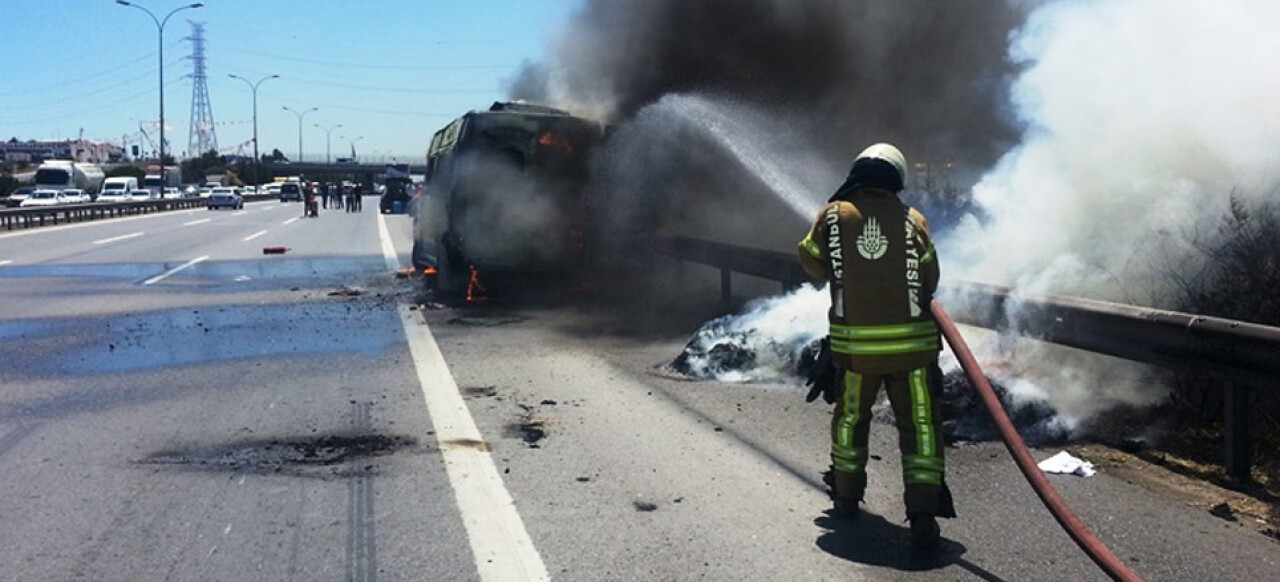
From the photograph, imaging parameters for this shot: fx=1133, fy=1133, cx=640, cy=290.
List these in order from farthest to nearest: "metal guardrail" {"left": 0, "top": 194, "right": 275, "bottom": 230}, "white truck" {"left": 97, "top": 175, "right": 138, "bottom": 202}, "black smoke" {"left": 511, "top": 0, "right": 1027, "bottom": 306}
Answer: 1. "white truck" {"left": 97, "top": 175, "right": 138, "bottom": 202}
2. "metal guardrail" {"left": 0, "top": 194, "right": 275, "bottom": 230}
3. "black smoke" {"left": 511, "top": 0, "right": 1027, "bottom": 306}

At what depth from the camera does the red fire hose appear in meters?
3.74

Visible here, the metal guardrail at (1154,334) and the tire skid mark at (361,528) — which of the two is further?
the metal guardrail at (1154,334)

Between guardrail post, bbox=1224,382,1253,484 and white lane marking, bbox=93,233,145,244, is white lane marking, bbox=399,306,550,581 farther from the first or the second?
white lane marking, bbox=93,233,145,244

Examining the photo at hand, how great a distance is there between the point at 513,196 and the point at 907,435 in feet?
29.0

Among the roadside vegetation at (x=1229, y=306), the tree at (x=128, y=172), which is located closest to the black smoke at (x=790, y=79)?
the roadside vegetation at (x=1229, y=306)

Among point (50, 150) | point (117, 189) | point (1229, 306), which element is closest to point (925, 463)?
point (1229, 306)

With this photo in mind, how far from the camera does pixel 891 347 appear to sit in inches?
173

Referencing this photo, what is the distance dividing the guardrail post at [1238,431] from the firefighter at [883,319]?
172 centimetres

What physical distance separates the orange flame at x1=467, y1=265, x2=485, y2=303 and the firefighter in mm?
9138

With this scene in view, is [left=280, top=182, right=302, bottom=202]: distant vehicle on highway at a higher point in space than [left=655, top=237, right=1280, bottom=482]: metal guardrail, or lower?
higher

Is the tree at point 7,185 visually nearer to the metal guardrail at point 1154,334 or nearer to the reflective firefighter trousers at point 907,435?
the metal guardrail at point 1154,334

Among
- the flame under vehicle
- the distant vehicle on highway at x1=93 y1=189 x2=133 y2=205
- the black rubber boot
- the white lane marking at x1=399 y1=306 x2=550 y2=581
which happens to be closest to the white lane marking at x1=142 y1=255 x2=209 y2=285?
the flame under vehicle

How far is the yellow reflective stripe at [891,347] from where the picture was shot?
4395mm

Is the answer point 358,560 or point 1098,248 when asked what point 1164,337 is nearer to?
point 1098,248
